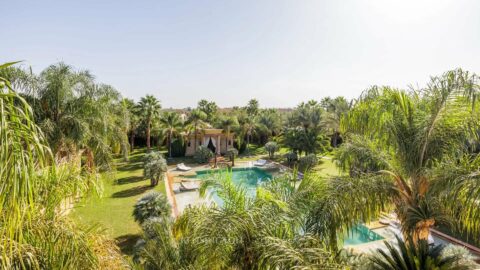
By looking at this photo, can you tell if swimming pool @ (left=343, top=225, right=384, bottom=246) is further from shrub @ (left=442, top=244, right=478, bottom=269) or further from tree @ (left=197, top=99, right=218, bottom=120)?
tree @ (left=197, top=99, right=218, bottom=120)

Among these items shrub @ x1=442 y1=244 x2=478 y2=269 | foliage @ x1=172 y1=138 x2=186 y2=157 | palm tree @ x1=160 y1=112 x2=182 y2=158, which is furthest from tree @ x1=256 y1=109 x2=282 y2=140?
shrub @ x1=442 y1=244 x2=478 y2=269

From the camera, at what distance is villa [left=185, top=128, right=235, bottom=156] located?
32.8 meters

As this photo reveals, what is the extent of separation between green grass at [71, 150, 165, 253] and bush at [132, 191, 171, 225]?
46.7 inches

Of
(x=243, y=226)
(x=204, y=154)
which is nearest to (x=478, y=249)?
(x=243, y=226)

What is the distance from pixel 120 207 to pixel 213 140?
60.9ft

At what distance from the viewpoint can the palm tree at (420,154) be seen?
6.37m

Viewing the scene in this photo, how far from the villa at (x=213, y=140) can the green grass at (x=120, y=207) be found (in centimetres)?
826

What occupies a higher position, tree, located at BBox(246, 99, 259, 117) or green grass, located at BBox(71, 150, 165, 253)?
tree, located at BBox(246, 99, 259, 117)

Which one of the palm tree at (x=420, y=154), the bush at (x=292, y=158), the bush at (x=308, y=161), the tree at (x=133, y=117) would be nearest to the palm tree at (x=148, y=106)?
the tree at (x=133, y=117)

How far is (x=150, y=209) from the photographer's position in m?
12.2

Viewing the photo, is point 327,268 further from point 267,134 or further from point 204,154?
point 267,134

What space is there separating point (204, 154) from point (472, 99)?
2525 cm

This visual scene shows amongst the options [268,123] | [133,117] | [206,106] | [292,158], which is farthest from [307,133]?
[206,106]

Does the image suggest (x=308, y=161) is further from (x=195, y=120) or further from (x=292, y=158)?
(x=195, y=120)
